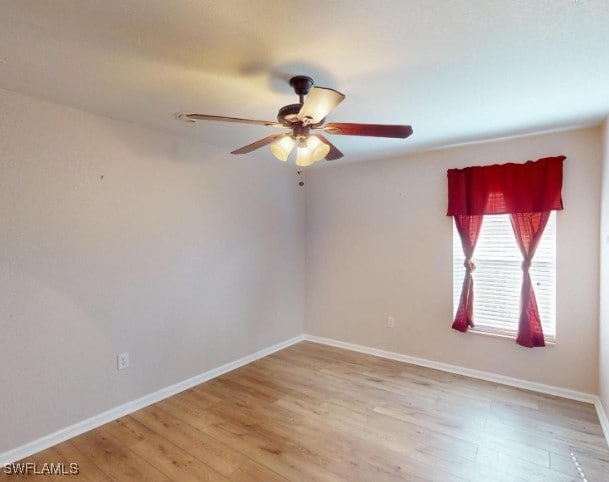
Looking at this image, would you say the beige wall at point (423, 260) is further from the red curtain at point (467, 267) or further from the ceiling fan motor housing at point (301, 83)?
the ceiling fan motor housing at point (301, 83)

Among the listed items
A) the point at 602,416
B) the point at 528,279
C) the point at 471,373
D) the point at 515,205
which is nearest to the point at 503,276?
the point at 528,279

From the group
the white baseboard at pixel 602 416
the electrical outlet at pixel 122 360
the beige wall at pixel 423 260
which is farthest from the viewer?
the beige wall at pixel 423 260

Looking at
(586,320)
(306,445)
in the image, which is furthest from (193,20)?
(586,320)

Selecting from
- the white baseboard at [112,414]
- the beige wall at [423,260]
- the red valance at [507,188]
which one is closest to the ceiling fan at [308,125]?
the red valance at [507,188]

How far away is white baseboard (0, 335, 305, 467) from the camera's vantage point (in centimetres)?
211

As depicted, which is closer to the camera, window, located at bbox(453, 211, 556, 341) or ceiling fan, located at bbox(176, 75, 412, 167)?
ceiling fan, located at bbox(176, 75, 412, 167)

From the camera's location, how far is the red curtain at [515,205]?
2.89 meters

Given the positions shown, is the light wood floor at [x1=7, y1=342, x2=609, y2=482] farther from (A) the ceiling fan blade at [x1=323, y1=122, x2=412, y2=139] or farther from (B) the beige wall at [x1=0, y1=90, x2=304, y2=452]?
(A) the ceiling fan blade at [x1=323, y1=122, x2=412, y2=139]

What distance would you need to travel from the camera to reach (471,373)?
10.8ft

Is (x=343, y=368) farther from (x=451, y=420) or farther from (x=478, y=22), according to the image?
(x=478, y=22)

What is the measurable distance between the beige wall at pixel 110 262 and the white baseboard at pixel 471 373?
117 cm

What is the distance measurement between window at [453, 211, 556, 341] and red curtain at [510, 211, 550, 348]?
0.08 meters

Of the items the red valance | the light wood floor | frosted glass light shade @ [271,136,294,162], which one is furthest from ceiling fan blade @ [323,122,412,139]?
the light wood floor

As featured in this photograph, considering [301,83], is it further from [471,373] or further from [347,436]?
[471,373]
